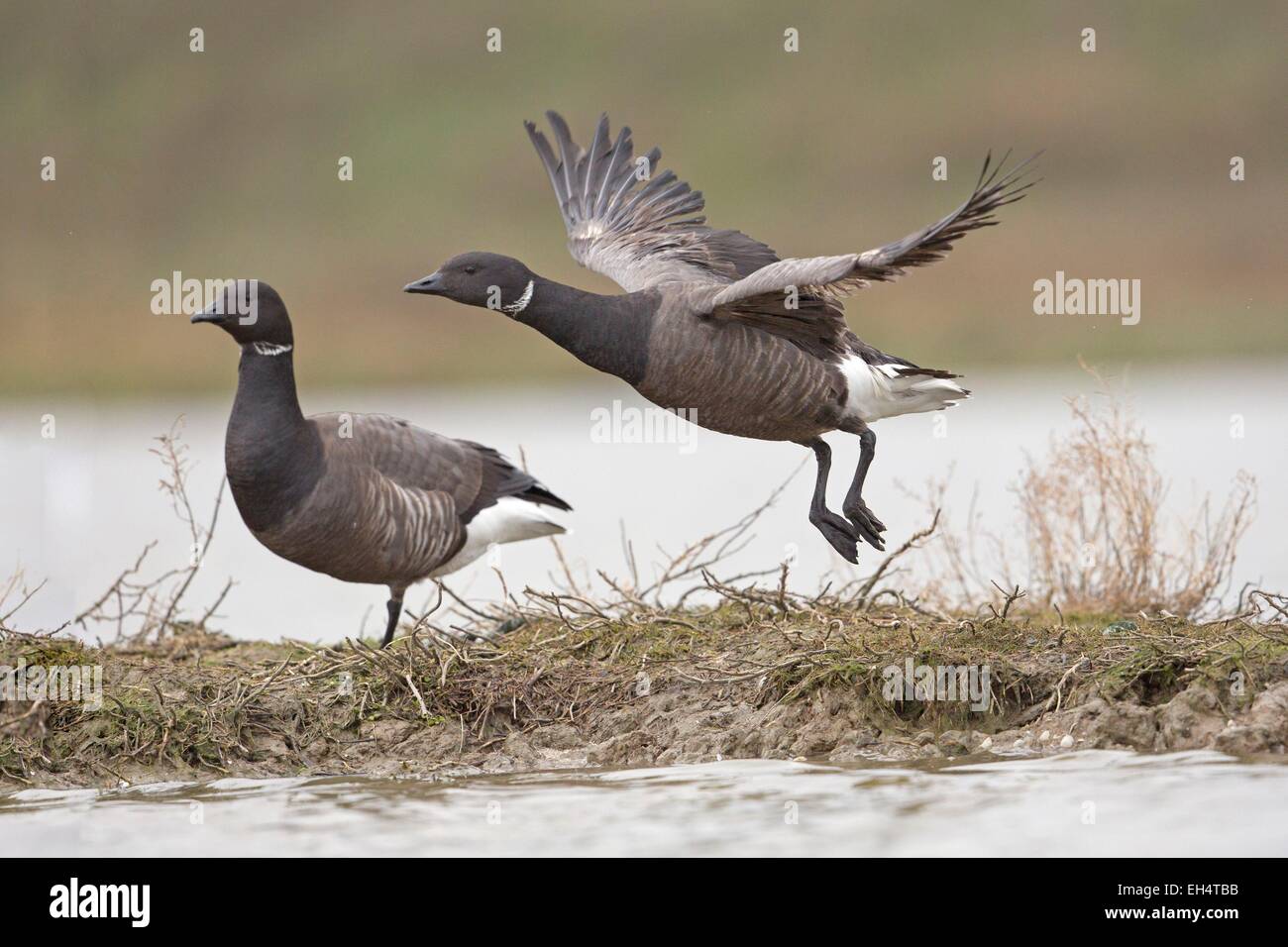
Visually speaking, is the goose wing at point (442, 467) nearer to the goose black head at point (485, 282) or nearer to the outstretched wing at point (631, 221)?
the goose black head at point (485, 282)

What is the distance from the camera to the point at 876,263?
26.5ft

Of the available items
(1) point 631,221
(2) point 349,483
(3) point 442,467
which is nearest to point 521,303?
(2) point 349,483

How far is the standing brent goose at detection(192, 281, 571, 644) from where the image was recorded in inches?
375

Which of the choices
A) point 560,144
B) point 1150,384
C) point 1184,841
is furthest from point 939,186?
point 1184,841

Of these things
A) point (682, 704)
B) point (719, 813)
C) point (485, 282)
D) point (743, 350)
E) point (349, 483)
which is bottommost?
point (719, 813)

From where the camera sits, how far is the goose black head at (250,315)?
31.5ft

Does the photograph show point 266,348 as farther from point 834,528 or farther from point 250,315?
point 834,528

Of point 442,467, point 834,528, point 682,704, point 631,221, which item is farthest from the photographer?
point 631,221

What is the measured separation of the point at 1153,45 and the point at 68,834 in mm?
42279

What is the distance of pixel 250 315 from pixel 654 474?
11.9m

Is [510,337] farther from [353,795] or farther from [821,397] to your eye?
[353,795]

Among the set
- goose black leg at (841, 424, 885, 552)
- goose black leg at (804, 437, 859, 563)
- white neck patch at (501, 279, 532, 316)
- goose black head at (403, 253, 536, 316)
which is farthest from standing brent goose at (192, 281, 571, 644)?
goose black leg at (841, 424, 885, 552)

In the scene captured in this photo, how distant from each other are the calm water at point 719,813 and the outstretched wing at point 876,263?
2.33m

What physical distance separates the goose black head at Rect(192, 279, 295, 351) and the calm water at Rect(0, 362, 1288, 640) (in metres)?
1.60
